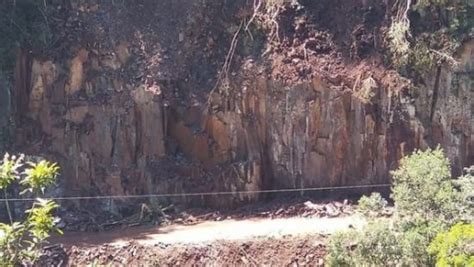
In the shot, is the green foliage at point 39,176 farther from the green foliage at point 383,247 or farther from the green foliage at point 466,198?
the green foliage at point 466,198

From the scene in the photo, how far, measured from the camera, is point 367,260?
1076cm

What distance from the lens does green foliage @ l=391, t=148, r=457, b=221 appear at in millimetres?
10703

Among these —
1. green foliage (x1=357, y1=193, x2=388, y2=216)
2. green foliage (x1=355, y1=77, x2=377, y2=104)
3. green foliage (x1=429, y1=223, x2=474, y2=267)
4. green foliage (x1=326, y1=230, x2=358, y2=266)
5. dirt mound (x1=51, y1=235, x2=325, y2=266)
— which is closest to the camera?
green foliage (x1=429, y1=223, x2=474, y2=267)

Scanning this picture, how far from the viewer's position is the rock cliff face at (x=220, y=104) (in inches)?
569

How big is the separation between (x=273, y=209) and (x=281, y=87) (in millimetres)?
2378

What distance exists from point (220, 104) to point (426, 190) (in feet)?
18.0

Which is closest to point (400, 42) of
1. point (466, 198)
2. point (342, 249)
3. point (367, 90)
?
point (367, 90)

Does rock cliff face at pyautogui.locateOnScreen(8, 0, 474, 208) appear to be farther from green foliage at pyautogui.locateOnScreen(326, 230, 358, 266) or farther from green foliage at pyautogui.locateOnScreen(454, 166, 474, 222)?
green foliage at pyautogui.locateOnScreen(326, 230, 358, 266)

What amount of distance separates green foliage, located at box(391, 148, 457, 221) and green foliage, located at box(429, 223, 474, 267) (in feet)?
2.63

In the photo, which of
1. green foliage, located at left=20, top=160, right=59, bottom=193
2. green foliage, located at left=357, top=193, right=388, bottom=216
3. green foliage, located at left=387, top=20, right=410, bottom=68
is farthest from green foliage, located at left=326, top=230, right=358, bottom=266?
green foliage, located at left=20, top=160, right=59, bottom=193

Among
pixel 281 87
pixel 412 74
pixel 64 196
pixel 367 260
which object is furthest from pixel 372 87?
pixel 64 196

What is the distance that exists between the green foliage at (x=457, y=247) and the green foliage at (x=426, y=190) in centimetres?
80

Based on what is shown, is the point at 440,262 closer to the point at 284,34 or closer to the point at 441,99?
the point at 441,99

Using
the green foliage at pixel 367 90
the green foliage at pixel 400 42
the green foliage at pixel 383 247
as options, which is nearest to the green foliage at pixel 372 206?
the green foliage at pixel 383 247
